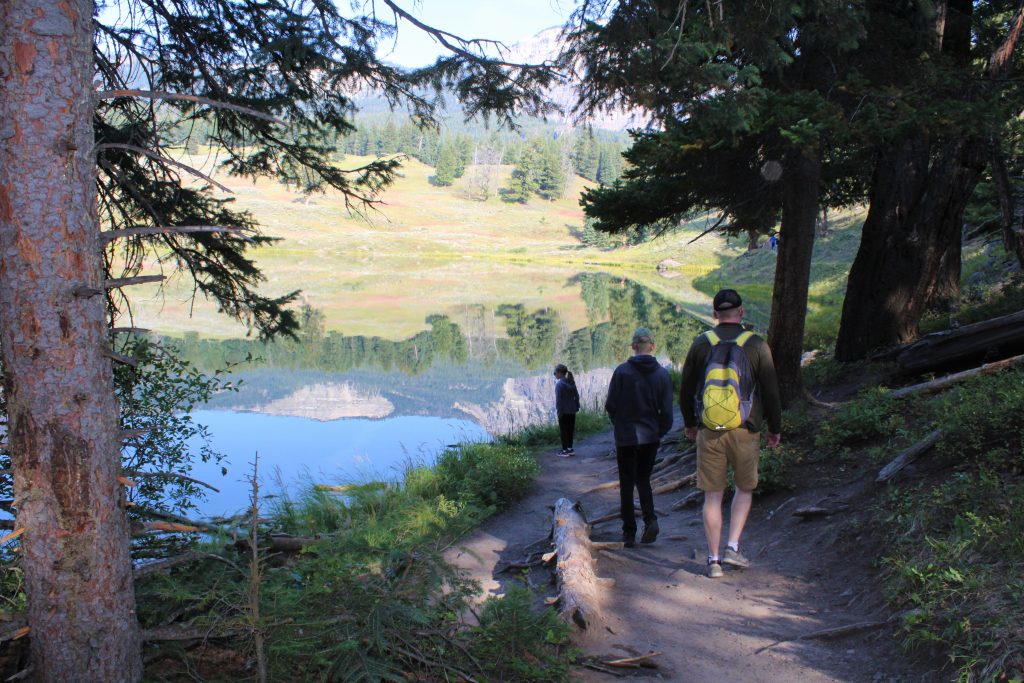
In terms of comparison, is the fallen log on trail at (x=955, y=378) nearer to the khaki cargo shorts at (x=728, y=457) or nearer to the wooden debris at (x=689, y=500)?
the wooden debris at (x=689, y=500)

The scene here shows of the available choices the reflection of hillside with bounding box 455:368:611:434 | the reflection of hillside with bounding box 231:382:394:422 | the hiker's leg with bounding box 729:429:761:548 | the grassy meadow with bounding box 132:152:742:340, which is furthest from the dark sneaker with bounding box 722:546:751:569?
the reflection of hillside with bounding box 231:382:394:422

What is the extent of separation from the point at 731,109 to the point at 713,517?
11.7 feet

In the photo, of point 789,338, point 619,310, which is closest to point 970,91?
point 789,338

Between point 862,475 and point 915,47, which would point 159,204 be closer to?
point 862,475

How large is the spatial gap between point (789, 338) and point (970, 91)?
3197 mm

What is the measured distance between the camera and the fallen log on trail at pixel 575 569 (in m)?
4.88

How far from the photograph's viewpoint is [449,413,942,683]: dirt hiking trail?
4.38 m

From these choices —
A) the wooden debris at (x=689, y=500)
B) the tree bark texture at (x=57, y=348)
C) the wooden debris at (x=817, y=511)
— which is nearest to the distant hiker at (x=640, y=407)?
the wooden debris at (x=817, y=511)

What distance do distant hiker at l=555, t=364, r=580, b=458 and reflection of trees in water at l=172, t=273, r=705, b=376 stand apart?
9389mm

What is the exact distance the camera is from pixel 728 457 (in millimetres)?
5719

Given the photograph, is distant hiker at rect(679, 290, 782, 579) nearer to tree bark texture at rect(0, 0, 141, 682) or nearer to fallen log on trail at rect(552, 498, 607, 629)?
fallen log on trail at rect(552, 498, 607, 629)

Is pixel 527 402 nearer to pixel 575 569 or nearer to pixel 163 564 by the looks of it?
pixel 575 569

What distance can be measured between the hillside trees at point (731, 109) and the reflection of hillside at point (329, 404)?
913 cm

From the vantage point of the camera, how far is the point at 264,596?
3475 mm
